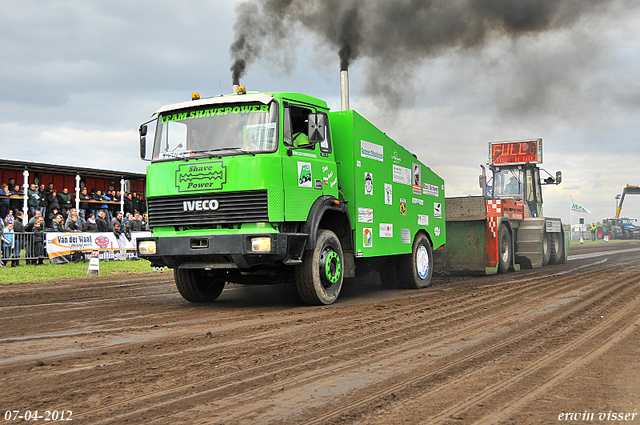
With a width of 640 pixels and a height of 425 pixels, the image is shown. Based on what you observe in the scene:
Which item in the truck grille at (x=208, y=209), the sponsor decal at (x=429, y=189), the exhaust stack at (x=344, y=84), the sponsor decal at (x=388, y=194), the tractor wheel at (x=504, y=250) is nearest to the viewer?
the truck grille at (x=208, y=209)

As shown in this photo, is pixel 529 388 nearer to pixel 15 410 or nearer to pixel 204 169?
pixel 15 410

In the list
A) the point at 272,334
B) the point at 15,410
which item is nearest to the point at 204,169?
the point at 272,334

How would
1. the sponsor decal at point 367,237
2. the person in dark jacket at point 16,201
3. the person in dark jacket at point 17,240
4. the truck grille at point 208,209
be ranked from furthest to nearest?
the person in dark jacket at point 16,201
the person in dark jacket at point 17,240
the sponsor decal at point 367,237
the truck grille at point 208,209

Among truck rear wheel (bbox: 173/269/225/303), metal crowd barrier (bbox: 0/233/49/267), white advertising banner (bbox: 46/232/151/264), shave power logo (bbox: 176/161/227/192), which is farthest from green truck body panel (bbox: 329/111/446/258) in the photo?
metal crowd barrier (bbox: 0/233/49/267)

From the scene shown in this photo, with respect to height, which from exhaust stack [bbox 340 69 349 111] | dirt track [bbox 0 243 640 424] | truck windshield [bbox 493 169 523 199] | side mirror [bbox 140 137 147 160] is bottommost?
dirt track [bbox 0 243 640 424]

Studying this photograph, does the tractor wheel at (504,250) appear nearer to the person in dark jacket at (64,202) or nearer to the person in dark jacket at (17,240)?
the person in dark jacket at (17,240)

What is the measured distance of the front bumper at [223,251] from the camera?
732cm

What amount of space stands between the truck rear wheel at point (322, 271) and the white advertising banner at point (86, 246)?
9.68 meters

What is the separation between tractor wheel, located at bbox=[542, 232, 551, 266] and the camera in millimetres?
17438

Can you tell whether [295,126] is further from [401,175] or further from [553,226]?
[553,226]

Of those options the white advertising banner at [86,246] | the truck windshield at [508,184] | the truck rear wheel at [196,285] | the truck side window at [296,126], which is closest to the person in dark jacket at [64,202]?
the white advertising banner at [86,246]

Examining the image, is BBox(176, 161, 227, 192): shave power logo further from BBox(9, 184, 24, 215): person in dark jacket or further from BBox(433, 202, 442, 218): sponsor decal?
BBox(9, 184, 24, 215): person in dark jacket

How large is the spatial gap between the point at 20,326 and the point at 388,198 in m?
6.04

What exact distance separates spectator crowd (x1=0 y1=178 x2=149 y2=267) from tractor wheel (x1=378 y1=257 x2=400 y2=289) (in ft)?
30.1
